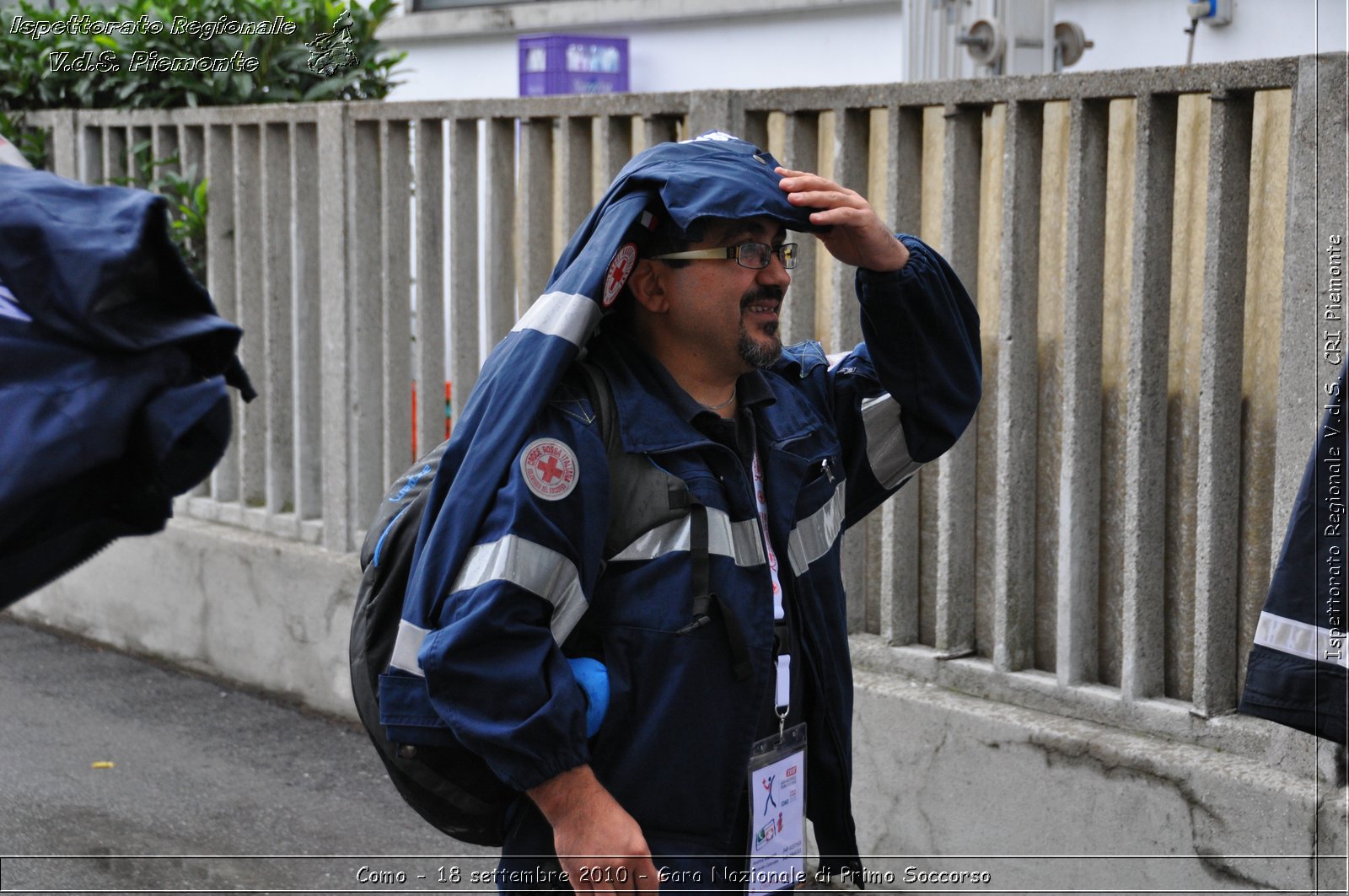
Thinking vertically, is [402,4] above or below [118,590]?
above

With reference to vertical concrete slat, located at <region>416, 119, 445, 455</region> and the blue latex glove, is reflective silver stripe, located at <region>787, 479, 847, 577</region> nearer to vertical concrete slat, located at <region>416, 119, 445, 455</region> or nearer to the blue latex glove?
the blue latex glove

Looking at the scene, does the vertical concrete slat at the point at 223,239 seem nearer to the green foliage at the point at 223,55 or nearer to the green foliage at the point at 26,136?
the green foliage at the point at 223,55

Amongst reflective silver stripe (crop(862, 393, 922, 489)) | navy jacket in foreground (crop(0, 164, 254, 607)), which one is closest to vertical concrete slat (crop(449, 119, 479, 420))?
reflective silver stripe (crop(862, 393, 922, 489))

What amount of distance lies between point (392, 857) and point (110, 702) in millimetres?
2073

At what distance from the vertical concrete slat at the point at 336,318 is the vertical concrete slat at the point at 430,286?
1.28 feet

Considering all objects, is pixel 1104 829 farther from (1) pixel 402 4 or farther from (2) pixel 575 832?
(1) pixel 402 4

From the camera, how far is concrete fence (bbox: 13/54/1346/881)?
13.0ft

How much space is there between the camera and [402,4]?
12.1m

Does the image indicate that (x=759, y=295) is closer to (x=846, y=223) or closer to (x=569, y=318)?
(x=846, y=223)

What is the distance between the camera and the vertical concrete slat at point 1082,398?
4.25 meters

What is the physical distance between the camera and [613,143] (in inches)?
209

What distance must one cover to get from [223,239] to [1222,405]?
4.60 metres

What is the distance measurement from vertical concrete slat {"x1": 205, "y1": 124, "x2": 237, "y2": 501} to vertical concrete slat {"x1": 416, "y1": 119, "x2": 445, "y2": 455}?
113 centimetres

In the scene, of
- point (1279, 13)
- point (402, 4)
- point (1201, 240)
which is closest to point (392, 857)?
point (1201, 240)
